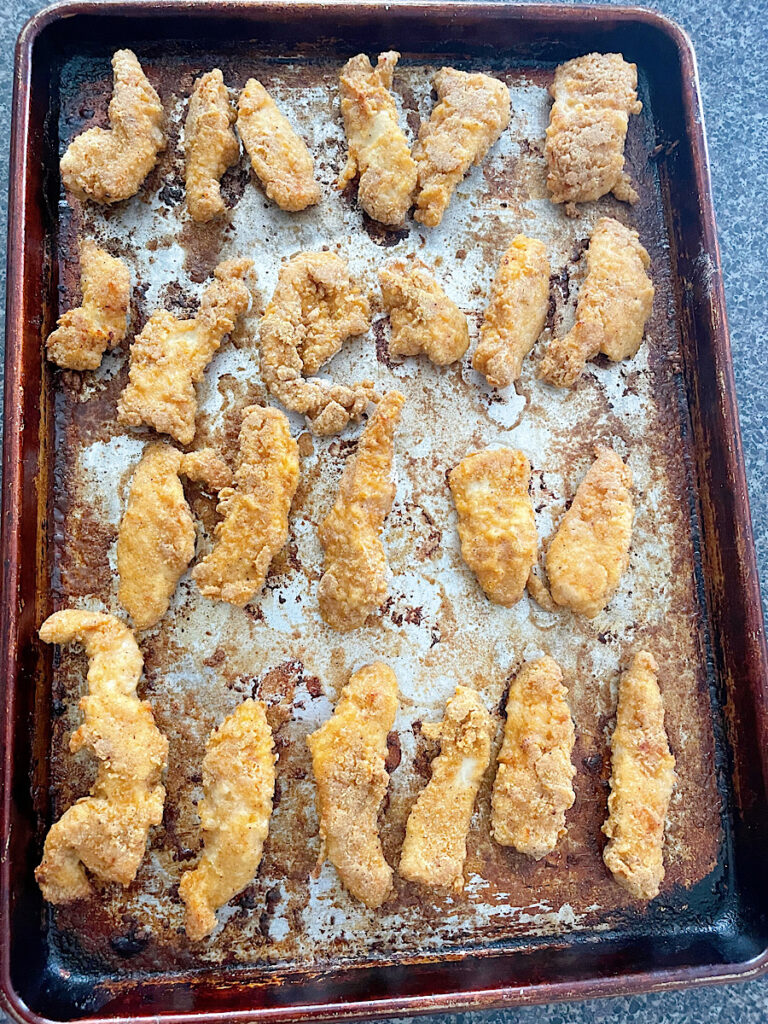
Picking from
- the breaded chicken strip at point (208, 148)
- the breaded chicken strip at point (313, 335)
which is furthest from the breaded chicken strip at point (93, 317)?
the breaded chicken strip at point (313, 335)

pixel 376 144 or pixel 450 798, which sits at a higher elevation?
pixel 376 144

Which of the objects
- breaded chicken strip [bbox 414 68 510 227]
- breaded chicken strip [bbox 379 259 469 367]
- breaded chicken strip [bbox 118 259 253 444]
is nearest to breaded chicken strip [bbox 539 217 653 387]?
breaded chicken strip [bbox 379 259 469 367]

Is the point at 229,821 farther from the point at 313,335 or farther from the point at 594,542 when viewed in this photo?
the point at 313,335

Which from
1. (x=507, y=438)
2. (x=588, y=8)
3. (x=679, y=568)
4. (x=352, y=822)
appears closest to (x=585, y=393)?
(x=507, y=438)

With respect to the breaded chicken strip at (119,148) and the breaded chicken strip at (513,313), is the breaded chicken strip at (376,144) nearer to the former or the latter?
the breaded chicken strip at (513,313)

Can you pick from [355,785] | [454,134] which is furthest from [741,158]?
[355,785]

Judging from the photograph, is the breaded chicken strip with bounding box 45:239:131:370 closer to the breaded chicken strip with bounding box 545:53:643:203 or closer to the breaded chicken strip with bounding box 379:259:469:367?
the breaded chicken strip with bounding box 379:259:469:367

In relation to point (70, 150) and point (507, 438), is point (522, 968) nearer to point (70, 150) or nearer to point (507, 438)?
point (507, 438)
